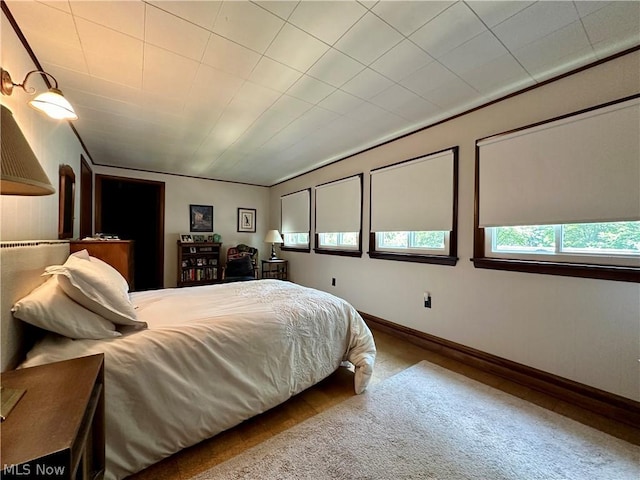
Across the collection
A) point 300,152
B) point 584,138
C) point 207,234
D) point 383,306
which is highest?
point 300,152

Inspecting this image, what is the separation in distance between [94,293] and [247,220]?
183 inches

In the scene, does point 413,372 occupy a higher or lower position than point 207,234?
lower

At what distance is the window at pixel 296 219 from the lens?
16.3 feet

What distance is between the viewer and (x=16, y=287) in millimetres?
1211

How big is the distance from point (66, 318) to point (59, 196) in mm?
1776

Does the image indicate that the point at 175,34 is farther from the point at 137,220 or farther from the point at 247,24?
the point at 137,220

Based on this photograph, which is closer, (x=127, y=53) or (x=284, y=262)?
(x=127, y=53)

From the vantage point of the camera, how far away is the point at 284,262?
213 inches

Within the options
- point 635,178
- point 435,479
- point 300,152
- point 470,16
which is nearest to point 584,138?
point 635,178

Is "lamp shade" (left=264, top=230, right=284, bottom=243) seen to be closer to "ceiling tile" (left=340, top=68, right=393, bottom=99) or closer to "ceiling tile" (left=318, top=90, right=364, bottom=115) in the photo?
"ceiling tile" (left=318, top=90, right=364, bottom=115)

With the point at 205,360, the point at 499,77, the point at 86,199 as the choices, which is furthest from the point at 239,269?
the point at 499,77

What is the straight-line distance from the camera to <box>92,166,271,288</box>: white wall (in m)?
5.05

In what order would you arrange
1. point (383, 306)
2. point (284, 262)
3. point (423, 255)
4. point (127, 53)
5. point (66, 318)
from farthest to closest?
point (284, 262), point (383, 306), point (423, 255), point (127, 53), point (66, 318)

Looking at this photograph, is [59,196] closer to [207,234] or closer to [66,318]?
[66,318]
